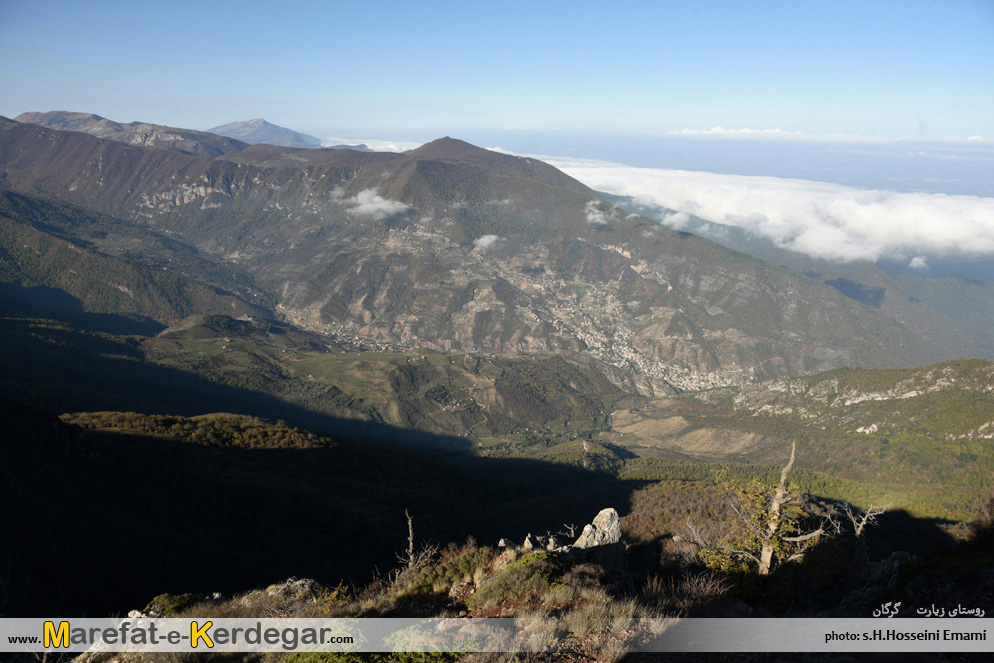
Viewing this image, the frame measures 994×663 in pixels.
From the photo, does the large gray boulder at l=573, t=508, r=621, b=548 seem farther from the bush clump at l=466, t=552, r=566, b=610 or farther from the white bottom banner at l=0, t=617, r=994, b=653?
the white bottom banner at l=0, t=617, r=994, b=653

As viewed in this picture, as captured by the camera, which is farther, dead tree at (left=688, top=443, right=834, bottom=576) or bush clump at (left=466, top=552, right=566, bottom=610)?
dead tree at (left=688, top=443, right=834, bottom=576)

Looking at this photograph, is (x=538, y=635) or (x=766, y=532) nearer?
(x=538, y=635)

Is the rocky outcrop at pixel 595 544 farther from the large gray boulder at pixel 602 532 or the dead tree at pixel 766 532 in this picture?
the dead tree at pixel 766 532

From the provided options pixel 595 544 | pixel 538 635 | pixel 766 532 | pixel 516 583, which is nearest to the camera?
pixel 538 635

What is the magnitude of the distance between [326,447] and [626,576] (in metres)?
71.2

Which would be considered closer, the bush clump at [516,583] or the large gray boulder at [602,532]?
the bush clump at [516,583]

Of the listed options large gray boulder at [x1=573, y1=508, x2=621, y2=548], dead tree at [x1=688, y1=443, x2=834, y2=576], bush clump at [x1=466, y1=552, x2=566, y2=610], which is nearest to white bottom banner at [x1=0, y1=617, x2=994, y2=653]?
bush clump at [x1=466, y1=552, x2=566, y2=610]

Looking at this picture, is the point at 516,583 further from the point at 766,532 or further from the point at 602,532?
the point at 602,532

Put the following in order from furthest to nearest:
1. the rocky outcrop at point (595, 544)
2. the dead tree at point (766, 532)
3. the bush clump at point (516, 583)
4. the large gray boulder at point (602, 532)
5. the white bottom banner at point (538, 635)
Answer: the large gray boulder at point (602, 532)
the rocky outcrop at point (595, 544)
the dead tree at point (766, 532)
the bush clump at point (516, 583)
the white bottom banner at point (538, 635)

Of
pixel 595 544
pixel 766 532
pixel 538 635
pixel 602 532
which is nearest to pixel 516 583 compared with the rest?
pixel 538 635

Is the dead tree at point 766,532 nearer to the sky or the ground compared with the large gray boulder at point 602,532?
nearer to the sky

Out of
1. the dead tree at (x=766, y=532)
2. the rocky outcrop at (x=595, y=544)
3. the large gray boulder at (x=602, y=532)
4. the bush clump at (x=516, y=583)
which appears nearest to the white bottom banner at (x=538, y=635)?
the bush clump at (x=516, y=583)

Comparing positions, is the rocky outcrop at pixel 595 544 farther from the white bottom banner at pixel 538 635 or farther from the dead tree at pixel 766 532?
the white bottom banner at pixel 538 635

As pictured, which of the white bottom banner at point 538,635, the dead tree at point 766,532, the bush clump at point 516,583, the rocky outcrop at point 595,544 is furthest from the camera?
the rocky outcrop at point 595,544
